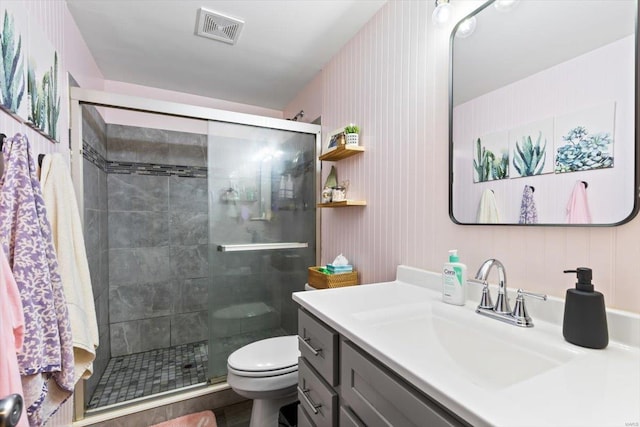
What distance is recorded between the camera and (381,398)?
0.64 metres

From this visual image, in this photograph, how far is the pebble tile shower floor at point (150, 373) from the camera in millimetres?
1793

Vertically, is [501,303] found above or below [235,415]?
above

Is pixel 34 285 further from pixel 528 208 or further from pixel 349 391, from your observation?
pixel 528 208

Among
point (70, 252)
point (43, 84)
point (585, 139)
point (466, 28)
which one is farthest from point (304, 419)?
point (43, 84)

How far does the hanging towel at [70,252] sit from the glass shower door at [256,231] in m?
0.70

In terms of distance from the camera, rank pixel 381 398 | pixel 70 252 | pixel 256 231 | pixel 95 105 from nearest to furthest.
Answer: pixel 381 398 < pixel 70 252 < pixel 95 105 < pixel 256 231

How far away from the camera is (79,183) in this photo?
5.26 ft

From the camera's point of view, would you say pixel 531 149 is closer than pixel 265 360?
Yes

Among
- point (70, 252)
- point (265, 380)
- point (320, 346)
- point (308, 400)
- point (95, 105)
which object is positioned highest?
point (95, 105)

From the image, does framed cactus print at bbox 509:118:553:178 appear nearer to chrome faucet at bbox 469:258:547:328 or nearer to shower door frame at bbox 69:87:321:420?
chrome faucet at bbox 469:258:547:328

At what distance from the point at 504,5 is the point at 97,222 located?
2.51 m

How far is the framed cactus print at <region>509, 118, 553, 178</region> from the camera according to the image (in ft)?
2.69

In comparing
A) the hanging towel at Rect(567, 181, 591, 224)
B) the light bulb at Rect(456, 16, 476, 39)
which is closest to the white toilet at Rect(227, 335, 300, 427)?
the hanging towel at Rect(567, 181, 591, 224)

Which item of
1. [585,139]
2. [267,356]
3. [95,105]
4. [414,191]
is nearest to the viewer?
[585,139]
